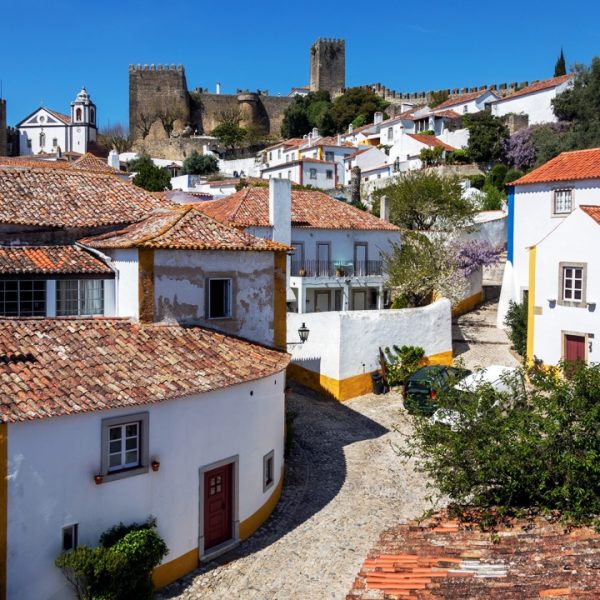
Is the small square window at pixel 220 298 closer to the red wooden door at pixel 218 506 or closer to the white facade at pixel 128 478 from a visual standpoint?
the white facade at pixel 128 478

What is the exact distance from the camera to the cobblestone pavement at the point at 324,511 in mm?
12648

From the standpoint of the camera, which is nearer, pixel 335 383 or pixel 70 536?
pixel 70 536

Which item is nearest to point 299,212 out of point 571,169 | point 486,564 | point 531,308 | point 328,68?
point 531,308

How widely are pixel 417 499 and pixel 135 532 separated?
296 inches

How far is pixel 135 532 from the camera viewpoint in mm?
11945

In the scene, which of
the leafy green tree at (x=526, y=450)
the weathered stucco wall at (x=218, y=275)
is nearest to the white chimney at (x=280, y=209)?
the weathered stucco wall at (x=218, y=275)

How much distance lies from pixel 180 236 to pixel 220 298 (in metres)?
1.88

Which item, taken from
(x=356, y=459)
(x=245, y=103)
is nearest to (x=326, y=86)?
(x=245, y=103)

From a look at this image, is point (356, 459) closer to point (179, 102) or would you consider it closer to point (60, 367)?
point (60, 367)

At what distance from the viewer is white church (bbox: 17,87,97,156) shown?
289 ft

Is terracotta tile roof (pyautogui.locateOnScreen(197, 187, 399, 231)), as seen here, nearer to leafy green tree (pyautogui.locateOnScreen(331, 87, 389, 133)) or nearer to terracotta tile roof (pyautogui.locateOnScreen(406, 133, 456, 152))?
terracotta tile roof (pyautogui.locateOnScreen(406, 133, 456, 152))

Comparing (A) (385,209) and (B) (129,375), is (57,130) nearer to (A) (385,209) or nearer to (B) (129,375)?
(A) (385,209)

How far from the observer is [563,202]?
28.5 metres

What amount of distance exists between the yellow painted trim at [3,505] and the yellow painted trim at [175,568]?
9.04 feet
